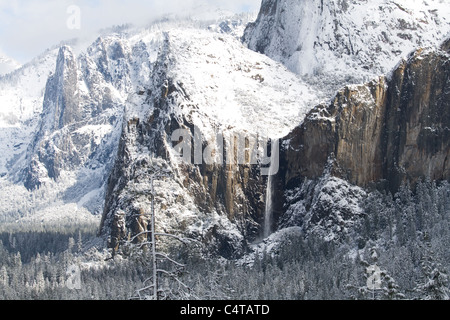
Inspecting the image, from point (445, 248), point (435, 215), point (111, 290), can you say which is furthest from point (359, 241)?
point (111, 290)

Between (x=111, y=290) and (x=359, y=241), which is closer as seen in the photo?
(x=111, y=290)

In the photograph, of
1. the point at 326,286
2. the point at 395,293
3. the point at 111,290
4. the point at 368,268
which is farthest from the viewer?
the point at 111,290

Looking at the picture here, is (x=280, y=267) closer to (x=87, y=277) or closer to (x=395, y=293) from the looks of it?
(x=87, y=277)

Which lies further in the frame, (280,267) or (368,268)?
(280,267)
